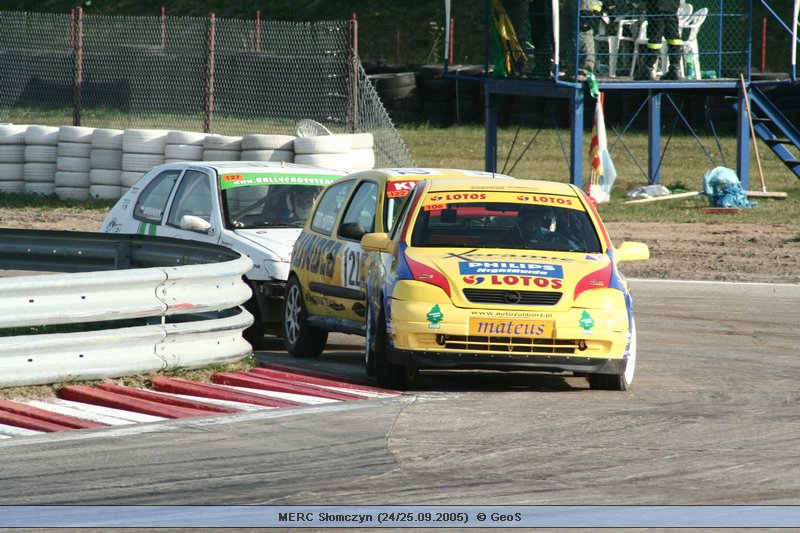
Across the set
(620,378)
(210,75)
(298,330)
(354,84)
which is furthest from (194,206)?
(210,75)

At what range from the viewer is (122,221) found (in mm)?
13328

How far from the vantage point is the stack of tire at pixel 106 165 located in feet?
76.3

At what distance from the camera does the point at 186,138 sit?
22.6 metres

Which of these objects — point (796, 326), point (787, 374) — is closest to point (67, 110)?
point (796, 326)

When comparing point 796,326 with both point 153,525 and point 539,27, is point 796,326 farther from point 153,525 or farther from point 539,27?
point 539,27

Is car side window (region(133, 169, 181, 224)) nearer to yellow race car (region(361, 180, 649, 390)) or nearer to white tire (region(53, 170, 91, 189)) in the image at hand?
yellow race car (region(361, 180, 649, 390))

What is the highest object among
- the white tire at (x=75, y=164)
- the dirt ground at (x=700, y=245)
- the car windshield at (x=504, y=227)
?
the car windshield at (x=504, y=227)

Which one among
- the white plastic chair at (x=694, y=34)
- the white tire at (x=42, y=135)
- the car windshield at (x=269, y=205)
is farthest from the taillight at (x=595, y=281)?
the white tire at (x=42, y=135)

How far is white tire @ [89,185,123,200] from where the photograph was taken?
2348cm

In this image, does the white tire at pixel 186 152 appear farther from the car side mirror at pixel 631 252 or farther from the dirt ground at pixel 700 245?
the car side mirror at pixel 631 252

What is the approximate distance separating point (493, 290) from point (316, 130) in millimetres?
13861

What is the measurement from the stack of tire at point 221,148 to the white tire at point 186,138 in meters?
0.11

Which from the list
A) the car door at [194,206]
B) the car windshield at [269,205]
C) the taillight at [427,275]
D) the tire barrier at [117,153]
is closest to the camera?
the taillight at [427,275]

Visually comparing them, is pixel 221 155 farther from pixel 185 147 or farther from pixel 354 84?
pixel 354 84
